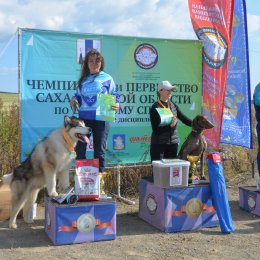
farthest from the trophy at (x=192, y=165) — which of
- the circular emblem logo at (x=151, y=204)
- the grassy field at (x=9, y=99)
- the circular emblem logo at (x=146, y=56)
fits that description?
the grassy field at (x=9, y=99)

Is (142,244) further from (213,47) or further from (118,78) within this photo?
(213,47)

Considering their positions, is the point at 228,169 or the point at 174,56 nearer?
the point at 174,56

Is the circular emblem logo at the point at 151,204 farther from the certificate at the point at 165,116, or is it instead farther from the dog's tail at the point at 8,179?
the dog's tail at the point at 8,179

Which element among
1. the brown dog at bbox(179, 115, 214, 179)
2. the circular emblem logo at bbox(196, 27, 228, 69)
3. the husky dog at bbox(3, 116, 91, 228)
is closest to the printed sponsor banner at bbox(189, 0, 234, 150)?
the circular emblem logo at bbox(196, 27, 228, 69)

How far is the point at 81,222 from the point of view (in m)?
4.47

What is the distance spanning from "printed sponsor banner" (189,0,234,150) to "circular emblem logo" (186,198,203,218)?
2.50 meters

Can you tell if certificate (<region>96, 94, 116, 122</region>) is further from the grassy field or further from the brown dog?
the grassy field

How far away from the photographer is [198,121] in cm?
557

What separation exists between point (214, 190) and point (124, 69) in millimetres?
2575

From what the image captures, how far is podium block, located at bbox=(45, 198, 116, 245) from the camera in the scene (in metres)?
4.41

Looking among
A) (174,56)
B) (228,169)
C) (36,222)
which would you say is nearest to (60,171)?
(36,222)

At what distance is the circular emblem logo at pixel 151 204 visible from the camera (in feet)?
16.8

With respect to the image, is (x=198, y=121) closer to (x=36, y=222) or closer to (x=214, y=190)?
(x=214, y=190)

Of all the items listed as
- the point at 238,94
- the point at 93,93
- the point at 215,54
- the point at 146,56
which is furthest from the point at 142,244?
the point at 238,94
